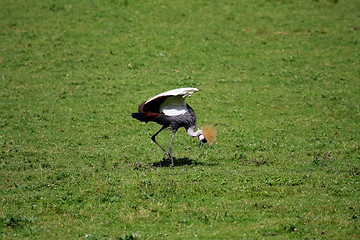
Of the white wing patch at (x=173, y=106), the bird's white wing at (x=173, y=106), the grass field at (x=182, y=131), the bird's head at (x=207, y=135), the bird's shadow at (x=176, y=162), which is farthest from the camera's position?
Result: the bird's head at (x=207, y=135)

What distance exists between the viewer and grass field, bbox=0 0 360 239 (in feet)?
40.8

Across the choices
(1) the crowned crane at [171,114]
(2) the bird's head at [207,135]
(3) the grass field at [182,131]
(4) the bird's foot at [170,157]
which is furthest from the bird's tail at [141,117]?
(2) the bird's head at [207,135]

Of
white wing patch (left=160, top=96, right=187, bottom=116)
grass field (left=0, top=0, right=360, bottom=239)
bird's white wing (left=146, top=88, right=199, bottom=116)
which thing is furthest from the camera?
white wing patch (left=160, top=96, right=187, bottom=116)

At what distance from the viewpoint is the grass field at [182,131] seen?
40.8ft

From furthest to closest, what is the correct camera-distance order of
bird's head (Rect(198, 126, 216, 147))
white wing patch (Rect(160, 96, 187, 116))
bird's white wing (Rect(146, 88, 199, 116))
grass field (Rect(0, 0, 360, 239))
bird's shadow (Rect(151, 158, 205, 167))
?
bird's head (Rect(198, 126, 216, 147))
bird's shadow (Rect(151, 158, 205, 167))
white wing patch (Rect(160, 96, 187, 116))
bird's white wing (Rect(146, 88, 199, 116))
grass field (Rect(0, 0, 360, 239))

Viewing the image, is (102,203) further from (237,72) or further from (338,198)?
(237,72)

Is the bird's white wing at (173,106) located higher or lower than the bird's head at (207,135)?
higher

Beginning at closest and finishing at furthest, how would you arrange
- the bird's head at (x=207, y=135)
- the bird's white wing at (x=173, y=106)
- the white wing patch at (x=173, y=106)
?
the bird's white wing at (x=173, y=106)
the white wing patch at (x=173, y=106)
the bird's head at (x=207, y=135)

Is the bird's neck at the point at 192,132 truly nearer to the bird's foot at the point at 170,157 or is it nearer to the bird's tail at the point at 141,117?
the bird's foot at the point at 170,157

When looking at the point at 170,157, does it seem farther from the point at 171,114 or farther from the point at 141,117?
the point at 141,117

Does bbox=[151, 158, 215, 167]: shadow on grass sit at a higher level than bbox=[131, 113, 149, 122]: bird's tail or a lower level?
lower

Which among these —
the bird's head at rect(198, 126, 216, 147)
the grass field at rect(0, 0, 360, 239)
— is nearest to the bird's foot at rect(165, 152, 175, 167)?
the grass field at rect(0, 0, 360, 239)

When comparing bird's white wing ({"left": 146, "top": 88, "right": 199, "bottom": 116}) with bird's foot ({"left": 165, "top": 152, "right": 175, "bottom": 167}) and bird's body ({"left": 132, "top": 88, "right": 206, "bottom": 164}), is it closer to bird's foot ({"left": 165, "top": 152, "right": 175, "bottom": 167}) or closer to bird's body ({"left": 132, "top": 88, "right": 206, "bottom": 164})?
bird's body ({"left": 132, "top": 88, "right": 206, "bottom": 164})

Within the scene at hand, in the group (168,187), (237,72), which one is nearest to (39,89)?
(237,72)
